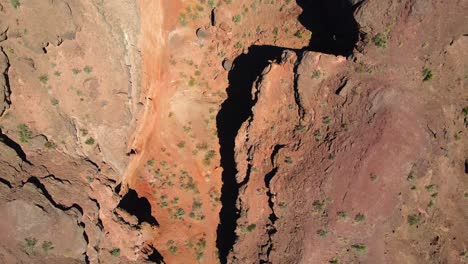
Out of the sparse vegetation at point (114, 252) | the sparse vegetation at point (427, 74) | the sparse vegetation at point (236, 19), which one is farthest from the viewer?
the sparse vegetation at point (236, 19)

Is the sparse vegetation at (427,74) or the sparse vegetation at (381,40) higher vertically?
the sparse vegetation at (381,40)

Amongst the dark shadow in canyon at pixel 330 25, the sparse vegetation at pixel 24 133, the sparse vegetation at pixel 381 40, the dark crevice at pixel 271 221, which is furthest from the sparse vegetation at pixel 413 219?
the sparse vegetation at pixel 24 133

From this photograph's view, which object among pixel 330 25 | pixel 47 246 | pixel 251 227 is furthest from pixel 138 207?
pixel 330 25

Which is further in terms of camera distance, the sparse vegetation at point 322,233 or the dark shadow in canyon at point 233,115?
the dark shadow in canyon at point 233,115

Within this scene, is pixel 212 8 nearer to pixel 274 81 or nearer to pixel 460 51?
pixel 274 81

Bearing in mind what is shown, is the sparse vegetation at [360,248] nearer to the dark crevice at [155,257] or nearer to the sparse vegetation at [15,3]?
the dark crevice at [155,257]
